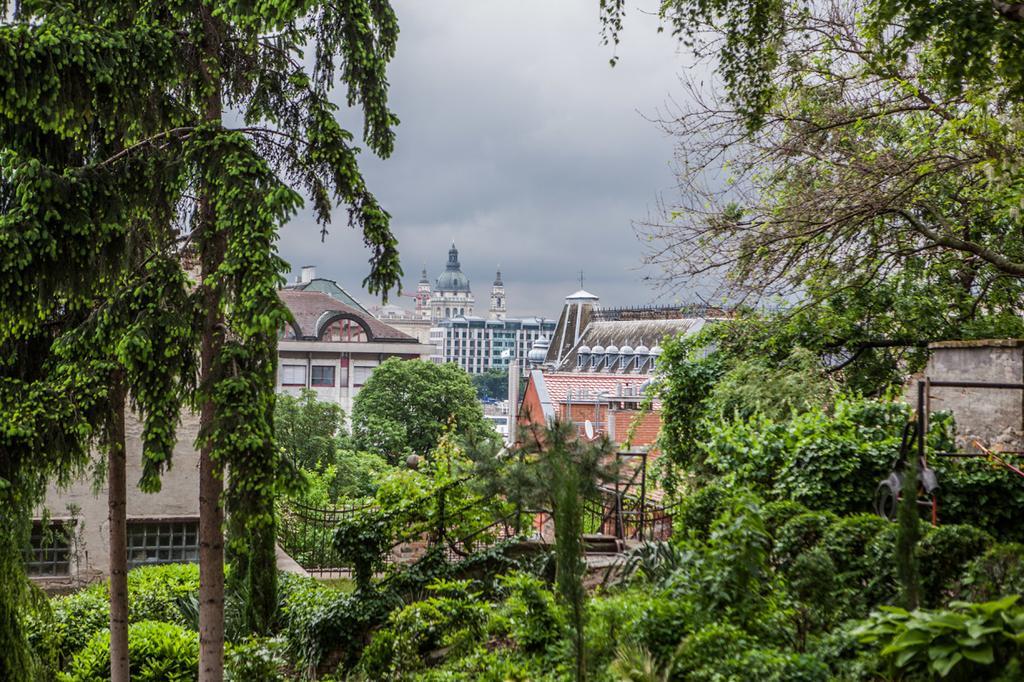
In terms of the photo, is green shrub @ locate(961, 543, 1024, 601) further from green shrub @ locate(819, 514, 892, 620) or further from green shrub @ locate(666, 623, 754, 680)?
green shrub @ locate(666, 623, 754, 680)

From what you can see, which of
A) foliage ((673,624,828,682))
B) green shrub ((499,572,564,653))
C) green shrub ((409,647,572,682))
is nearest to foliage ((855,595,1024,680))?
foliage ((673,624,828,682))

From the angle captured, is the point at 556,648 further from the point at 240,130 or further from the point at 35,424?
the point at 240,130

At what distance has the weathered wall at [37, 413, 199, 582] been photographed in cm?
1600

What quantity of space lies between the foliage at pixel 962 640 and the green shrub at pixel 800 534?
2188 mm

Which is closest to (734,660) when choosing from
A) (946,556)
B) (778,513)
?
(946,556)

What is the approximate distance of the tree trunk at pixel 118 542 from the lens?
852 cm

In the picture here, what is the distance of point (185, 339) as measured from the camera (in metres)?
7.84

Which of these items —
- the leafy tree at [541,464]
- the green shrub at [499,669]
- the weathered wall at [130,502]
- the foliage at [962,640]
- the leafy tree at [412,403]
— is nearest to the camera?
the foliage at [962,640]

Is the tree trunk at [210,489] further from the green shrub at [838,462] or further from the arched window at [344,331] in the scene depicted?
the arched window at [344,331]

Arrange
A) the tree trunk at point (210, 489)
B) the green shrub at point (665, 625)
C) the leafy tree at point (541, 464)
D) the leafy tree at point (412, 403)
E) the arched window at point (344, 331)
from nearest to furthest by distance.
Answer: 1. the green shrub at point (665, 625)
2. the tree trunk at point (210, 489)
3. the leafy tree at point (541, 464)
4. the leafy tree at point (412, 403)
5. the arched window at point (344, 331)

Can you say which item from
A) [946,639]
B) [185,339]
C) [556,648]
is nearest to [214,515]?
[185,339]

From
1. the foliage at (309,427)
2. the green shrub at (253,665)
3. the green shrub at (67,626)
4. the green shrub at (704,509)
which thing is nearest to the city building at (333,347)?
the foliage at (309,427)

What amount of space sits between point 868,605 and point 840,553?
51 centimetres

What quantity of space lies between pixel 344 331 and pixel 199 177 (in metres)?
57.7
